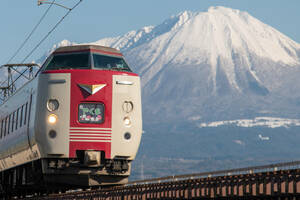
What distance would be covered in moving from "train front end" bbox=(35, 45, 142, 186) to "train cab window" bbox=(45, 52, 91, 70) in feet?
0.17

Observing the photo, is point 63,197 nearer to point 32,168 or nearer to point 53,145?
point 32,168

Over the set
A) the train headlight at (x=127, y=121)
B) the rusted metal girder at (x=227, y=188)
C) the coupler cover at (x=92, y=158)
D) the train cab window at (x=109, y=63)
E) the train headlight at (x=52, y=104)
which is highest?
the train cab window at (x=109, y=63)

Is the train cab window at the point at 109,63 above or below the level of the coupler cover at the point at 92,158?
above

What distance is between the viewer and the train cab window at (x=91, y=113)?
29.8m

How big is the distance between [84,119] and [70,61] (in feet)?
8.54

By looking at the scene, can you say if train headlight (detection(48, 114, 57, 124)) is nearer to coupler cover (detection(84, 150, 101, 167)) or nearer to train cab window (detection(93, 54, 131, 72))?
coupler cover (detection(84, 150, 101, 167))

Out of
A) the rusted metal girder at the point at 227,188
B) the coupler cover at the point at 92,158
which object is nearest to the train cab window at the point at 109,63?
the coupler cover at the point at 92,158

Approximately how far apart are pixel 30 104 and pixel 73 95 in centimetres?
256

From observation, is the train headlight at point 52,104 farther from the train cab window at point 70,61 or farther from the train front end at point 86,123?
the train cab window at point 70,61

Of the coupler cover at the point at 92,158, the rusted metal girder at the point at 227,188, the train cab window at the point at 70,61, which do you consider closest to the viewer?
the rusted metal girder at the point at 227,188

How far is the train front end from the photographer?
97.7 ft

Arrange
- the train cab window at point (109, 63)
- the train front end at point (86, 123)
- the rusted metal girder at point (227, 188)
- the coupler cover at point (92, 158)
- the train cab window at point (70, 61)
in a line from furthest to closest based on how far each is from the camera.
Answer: the train cab window at point (109, 63) < the train cab window at point (70, 61) < the train front end at point (86, 123) < the coupler cover at point (92, 158) < the rusted metal girder at point (227, 188)

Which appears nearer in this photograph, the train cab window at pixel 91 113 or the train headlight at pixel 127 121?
the train cab window at pixel 91 113

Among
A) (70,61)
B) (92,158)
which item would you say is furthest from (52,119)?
(70,61)
